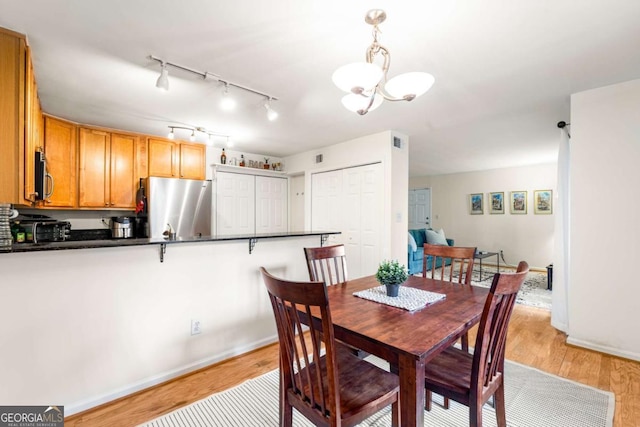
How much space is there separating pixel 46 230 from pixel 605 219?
18.0 ft

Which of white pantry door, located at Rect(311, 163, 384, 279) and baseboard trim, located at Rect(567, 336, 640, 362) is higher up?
white pantry door, located at Rect(311, 163, 384, 279)

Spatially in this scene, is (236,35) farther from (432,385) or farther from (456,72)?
(432,385)

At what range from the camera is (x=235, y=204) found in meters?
4.71

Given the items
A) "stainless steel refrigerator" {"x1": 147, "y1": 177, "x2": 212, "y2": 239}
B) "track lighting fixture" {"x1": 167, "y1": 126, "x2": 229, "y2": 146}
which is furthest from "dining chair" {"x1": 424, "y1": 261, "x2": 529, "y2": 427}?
"track lighting fixture" {"x1": 167, "y1": 126, "x2": 229, "y2": 146}

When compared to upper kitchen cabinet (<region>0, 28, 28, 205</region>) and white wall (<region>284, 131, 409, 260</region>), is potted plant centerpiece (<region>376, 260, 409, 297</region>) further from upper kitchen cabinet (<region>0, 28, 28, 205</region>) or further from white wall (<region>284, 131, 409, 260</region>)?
upper kitchen cabinet (<region>0, 28, 28, 205</region>)

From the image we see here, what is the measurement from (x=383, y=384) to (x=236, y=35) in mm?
2117

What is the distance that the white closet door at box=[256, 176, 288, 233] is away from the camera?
198 inches

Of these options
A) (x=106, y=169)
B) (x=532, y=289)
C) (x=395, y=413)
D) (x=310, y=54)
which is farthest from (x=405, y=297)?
(x=532, y=289)

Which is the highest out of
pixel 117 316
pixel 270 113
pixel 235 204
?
pixel 270 113

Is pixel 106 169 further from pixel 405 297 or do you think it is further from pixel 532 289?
pixel 532 289

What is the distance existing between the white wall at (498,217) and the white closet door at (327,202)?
4.40 meters

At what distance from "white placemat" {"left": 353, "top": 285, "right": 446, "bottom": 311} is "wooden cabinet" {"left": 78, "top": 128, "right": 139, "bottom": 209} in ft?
11.5

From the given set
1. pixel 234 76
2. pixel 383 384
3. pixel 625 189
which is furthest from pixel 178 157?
pixel 625 189

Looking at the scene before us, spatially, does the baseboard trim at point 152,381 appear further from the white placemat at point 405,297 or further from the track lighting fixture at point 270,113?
the track lighting fixture at point 270,113
